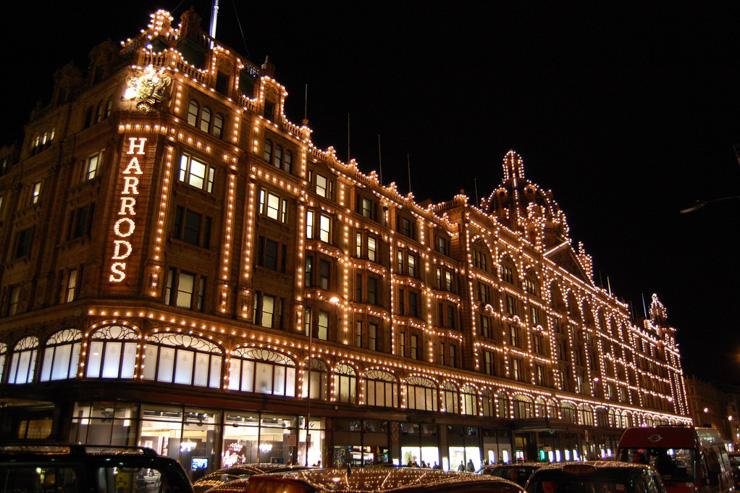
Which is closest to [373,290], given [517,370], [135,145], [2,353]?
[135,145]

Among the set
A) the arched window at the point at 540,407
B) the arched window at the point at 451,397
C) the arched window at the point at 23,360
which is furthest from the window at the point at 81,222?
the arched window at the point at 540,407

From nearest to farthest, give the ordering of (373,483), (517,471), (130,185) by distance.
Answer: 1. (373,483)
2. (517,471)
3. (130,185)

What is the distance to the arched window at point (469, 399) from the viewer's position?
5153cm

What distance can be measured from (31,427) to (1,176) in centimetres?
1944

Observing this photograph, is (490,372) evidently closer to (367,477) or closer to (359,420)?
(359,420)

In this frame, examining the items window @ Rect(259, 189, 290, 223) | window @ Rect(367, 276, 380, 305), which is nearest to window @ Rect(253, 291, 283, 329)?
window @ Rect(259, 189, 290, 223)

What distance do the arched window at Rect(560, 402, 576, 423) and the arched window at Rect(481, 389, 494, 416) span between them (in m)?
15.9

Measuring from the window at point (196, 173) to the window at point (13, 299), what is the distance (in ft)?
39.1

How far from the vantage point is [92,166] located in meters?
35.2

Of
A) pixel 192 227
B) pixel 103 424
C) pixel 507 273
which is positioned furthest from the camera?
pixel 507 273

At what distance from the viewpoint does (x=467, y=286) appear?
5641cm

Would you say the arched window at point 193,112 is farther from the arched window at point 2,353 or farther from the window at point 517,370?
the window at point 517,370

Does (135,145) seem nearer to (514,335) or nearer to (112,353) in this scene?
(112,353)

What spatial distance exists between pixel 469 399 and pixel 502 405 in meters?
5.96
